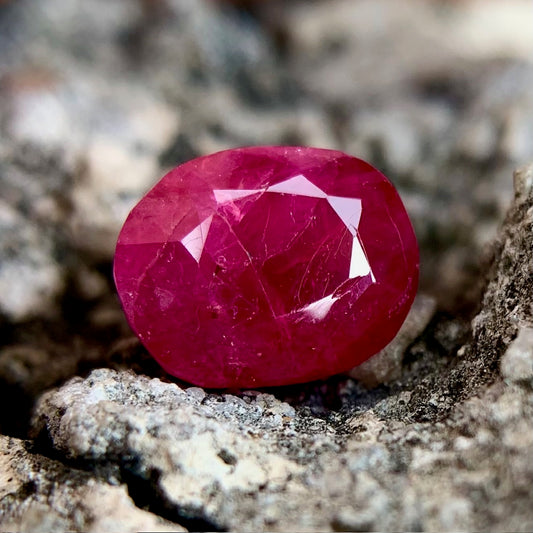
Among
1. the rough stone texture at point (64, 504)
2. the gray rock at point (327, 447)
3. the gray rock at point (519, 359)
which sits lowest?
the rough stone texture at point (64, 504)

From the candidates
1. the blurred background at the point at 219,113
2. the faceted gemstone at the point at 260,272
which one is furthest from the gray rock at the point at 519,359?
the blurred background at the point at 219,113

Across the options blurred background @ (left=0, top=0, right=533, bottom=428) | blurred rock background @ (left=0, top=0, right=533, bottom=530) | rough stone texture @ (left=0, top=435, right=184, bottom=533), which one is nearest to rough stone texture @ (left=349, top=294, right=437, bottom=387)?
blurred rock background @ (left=0, top=0, right=533, bottom=530)

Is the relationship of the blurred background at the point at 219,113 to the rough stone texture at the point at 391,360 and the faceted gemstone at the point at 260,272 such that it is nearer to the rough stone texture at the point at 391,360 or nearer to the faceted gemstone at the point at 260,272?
the rough stone texture at the point at 391,360

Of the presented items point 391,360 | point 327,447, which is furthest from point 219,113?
point 327,447

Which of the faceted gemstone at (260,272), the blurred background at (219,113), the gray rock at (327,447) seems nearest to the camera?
the gray rock at (327,447)

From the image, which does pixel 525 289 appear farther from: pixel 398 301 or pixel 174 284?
pixel 174 284

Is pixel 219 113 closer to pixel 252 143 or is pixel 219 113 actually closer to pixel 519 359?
pixel 252 143

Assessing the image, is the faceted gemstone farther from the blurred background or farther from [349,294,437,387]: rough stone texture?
the blurred background
